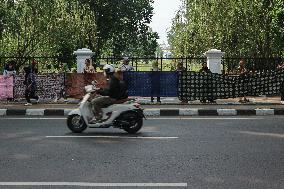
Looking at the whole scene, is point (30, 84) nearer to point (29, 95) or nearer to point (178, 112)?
point (29, 95)

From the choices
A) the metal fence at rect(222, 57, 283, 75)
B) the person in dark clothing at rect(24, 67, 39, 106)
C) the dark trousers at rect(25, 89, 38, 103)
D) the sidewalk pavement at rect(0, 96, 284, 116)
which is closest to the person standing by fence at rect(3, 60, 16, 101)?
the person in dark clothing at rect(24, 67, 39, 106)

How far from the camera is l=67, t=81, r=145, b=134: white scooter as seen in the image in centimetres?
1045

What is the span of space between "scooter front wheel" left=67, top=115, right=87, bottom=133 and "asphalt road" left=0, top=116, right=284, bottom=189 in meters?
0.16

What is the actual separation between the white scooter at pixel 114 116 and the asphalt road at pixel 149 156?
199mm

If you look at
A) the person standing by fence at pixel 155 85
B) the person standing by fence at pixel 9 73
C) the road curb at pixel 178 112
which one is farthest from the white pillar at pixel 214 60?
the person standing by fence at pixel 9 73

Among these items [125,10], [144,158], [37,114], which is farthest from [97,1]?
[144,158]

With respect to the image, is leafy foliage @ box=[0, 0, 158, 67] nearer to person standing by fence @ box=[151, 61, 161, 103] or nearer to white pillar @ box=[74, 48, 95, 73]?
white pillar @ box=[74, 48, 95, 73]

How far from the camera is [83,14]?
40.5m

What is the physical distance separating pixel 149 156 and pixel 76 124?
3.25 m

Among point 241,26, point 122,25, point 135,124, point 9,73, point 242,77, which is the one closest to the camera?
point 135,124

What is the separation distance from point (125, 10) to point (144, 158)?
3940 centimetres

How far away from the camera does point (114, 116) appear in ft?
34.2

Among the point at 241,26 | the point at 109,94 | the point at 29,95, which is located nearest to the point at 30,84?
the point at 29,95

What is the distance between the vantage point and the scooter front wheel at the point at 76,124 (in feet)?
35.0
